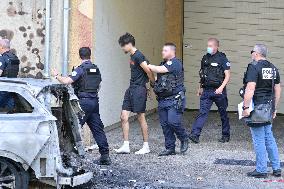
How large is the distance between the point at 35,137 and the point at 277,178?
359 centimetres

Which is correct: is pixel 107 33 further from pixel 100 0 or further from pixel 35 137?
pixel 35 137

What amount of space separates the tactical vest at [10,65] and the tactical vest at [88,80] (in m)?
1.49

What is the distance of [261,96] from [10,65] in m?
4.22

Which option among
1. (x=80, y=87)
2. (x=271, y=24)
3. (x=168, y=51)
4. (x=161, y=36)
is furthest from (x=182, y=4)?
(x=80, y=87)

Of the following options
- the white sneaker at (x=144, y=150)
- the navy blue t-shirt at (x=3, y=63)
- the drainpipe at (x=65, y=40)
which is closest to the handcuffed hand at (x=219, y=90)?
the white sneaker at (x=144, y=150)

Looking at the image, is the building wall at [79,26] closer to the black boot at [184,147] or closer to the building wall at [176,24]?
the black boot at [184,147]

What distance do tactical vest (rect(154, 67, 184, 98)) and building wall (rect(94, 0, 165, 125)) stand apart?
1852 millimetres

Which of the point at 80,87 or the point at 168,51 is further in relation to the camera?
the point at 168,51

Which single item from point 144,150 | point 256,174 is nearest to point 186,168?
point 256,174

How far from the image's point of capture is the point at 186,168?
9.41 meters

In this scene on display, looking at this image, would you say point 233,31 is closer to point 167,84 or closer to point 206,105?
point 206,105

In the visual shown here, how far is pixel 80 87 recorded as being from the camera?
935 cm

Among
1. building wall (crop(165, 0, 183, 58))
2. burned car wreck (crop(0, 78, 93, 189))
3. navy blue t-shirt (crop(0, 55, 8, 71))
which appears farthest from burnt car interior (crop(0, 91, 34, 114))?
building wall (crop(165, 0, 183, 58))

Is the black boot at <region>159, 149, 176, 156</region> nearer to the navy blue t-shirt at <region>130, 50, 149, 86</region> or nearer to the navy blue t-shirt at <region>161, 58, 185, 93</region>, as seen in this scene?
the navy blue t-shirt at <region>161, 58, 185, 93</region>
